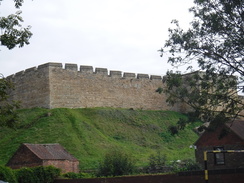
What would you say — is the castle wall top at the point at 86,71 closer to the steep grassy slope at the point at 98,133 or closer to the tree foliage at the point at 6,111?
the steep grassy slope at the point at 98,133

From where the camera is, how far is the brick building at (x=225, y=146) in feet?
87.2

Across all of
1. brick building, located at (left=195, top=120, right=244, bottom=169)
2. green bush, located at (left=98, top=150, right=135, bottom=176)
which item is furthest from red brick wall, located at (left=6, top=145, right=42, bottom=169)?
brick building, located at (left=195, top=120, right=244, bottom=169)

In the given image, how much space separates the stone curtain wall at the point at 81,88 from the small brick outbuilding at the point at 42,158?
1061 centimetres

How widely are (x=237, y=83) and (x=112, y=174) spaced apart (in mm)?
9016

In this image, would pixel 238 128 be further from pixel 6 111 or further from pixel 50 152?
pixel 6 111

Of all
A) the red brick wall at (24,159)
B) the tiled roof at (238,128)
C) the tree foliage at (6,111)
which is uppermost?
the tree foliage at (6,111)

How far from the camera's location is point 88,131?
3666 cm

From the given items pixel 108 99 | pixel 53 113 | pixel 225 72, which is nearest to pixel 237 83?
pixel 225 72

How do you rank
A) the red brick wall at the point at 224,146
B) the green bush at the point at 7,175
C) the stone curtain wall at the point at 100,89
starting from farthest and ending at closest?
the stone curtain wall at the point at 100,89, the red brick wall at the point at 224,146, the green bush at the point at 7,175

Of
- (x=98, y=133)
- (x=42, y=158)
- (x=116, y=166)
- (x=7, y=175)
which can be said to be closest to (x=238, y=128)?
(x=116, y=166)

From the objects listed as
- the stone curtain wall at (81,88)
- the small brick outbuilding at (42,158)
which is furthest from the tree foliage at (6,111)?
the stone curtain wall at (81,88)

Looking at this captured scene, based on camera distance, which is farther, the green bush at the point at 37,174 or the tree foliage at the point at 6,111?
the green bush at the point at 37,174

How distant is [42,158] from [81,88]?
46.7 ft

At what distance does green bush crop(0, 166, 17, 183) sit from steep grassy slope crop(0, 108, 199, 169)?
7.09m
